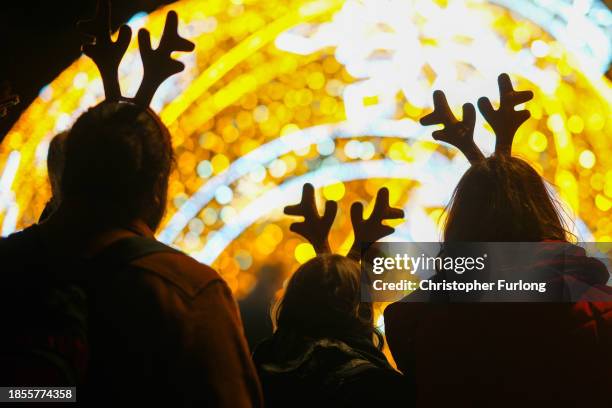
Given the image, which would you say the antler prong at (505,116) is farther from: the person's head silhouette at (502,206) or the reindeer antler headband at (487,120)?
the person's head silhouette at (502,206)

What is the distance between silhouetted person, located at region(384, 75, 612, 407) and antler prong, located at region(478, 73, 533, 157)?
29 cm

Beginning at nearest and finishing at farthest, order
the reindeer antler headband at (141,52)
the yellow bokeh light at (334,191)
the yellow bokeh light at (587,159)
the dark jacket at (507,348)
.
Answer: the dark jacket at (507,348)
the reindeer antler headband at (141,52)
the yellow bokeh light at (587,159)
the yellow bokeh light at (334,191)

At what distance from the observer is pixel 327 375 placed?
6.72 ft

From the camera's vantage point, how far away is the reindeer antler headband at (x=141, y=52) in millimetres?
2104

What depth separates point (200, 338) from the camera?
4.74 feet

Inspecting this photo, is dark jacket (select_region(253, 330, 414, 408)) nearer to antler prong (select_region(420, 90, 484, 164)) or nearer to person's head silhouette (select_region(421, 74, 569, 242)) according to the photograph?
person's head silhouette (select_region(421, 74, 569, 242))

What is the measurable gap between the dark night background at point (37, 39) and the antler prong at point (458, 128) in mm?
2998

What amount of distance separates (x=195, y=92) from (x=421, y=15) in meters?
1.36

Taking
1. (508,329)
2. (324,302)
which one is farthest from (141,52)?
(508,329)

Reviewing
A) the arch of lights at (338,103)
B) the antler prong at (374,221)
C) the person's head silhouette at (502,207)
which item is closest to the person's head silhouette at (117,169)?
the person's head silhouette at (502,207)

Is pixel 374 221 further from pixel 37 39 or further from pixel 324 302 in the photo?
pixel 37 39

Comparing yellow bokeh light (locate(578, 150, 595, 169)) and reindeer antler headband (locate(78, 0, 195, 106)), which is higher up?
yellow bokeh light (locate(578, 150, 595, 169))

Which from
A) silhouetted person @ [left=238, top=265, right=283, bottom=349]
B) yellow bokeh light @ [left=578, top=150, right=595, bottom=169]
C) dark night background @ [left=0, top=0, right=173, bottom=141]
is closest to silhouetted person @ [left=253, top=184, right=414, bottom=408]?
silhouetted person @ [left=238, top=265, right=283, bottom=349]

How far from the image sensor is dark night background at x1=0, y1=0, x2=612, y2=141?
16.1ft
